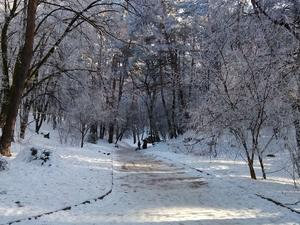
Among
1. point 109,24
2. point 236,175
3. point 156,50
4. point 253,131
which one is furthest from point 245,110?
point 156,50

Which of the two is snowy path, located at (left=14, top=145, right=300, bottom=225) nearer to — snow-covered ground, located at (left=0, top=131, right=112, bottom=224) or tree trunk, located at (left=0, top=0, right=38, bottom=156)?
snow-covered ground, located at (left=0, top=131, right=112, bottom=224)

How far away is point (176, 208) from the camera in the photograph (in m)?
8.91

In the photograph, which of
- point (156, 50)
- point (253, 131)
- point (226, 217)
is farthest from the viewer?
point (156, 50)

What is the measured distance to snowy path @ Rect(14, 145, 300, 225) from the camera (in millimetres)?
7629

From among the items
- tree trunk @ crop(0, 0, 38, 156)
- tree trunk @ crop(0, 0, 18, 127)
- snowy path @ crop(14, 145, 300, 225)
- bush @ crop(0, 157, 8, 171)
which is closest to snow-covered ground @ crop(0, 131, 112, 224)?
bush @ crop(0, 157, 8, 171)

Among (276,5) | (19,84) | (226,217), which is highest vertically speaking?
(276,5)

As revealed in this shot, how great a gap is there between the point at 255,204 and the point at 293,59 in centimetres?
368

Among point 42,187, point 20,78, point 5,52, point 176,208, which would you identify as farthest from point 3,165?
point 5,52

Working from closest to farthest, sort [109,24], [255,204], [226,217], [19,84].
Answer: [226,217] → [255,204] → [19,84] → [109,24]

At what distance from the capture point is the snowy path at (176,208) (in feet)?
25.0

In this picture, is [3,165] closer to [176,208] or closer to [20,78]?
[20,78]

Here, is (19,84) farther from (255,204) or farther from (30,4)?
(255,204)

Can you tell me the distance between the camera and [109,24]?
17094mm

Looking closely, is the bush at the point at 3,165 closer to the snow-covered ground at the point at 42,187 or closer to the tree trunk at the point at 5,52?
the snow-covered ground at the point at 42,187
